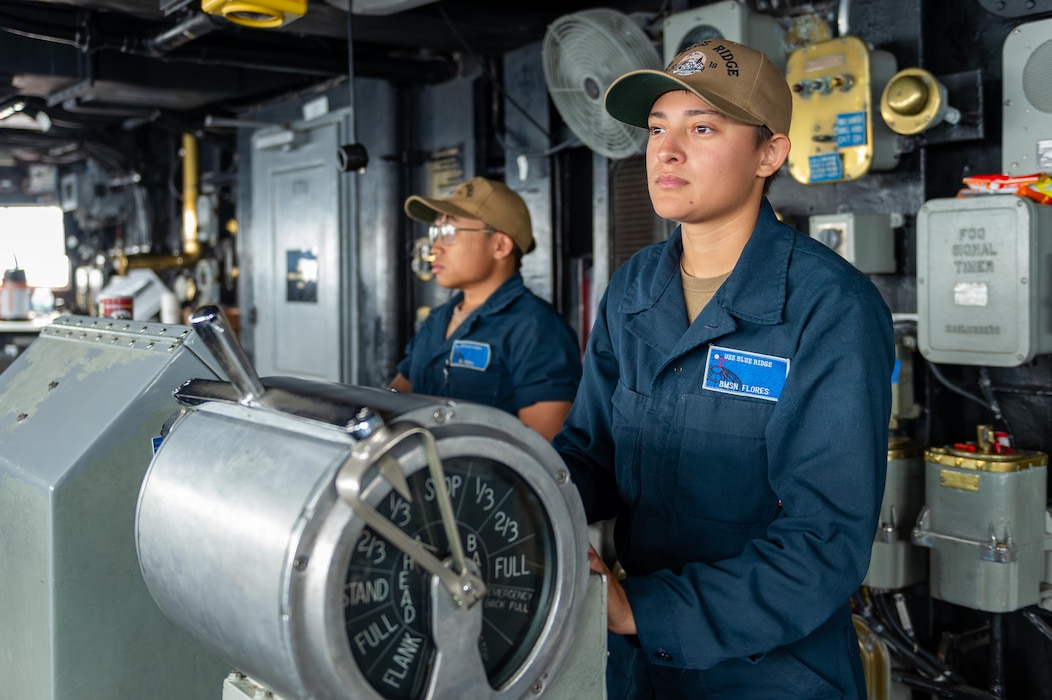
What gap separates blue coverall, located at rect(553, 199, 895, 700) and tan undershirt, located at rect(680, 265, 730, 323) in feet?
0.10

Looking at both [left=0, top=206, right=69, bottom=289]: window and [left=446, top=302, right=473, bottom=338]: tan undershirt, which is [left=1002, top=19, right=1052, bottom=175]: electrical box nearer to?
[left=446, top=302, right=473, bottom=338]: tan undershirt

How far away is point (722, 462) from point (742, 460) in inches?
1.2

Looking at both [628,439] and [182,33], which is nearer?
[628,439]

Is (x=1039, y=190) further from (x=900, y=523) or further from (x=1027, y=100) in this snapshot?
(x=900, y=523)

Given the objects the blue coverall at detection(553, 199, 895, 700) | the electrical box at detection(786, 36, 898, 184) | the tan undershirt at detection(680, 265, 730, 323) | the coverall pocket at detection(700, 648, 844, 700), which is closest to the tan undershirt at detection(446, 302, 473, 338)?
the electrical box at detection(786, 36, 898, 184)

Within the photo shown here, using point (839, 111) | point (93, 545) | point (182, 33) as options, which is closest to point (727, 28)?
point (839, 111)

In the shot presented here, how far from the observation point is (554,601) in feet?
3.73

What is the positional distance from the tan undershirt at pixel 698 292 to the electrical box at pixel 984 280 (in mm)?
1357

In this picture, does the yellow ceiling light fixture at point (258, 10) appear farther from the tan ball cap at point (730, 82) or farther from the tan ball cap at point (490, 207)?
the tan ball cap at point (730, 82)

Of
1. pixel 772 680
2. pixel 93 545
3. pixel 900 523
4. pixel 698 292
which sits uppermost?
pixel 698 292

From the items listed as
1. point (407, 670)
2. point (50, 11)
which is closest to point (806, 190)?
point (407, 670)

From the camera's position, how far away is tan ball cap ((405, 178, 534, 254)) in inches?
119

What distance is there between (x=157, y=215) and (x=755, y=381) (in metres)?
6.97

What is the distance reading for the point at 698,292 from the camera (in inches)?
63.7
